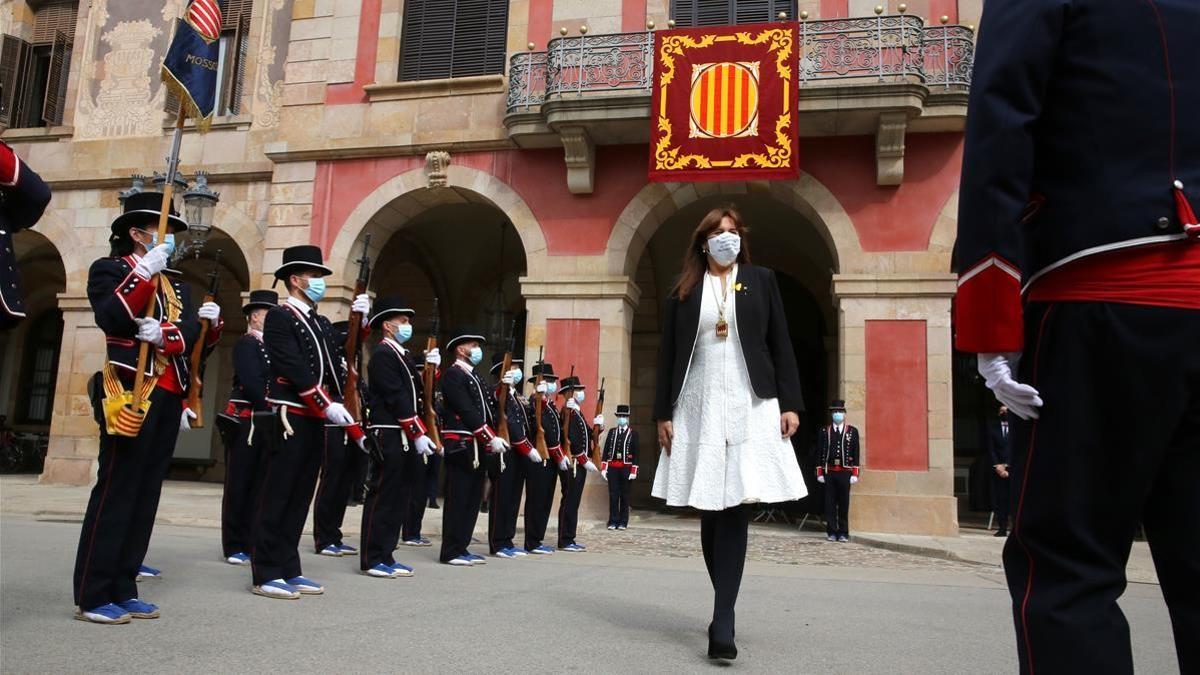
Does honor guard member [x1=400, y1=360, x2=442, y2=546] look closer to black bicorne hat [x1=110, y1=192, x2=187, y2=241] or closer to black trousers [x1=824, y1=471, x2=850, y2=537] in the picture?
black bicorne hat [x1=110, y1=192, x2=187, y2=241]

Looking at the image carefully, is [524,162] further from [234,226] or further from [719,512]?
[719,512]

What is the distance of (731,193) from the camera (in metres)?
15.8

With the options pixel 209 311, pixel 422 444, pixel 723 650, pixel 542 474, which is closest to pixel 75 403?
pixel 542 474

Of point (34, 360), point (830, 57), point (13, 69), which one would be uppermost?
point (13, 69)

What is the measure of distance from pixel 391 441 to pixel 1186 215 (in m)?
6.21

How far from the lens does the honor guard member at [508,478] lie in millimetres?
8891

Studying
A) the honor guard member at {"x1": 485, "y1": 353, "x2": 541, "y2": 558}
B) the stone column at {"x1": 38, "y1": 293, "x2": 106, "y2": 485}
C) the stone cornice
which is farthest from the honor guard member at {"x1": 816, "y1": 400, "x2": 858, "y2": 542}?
the stone column at {"x1": 38, "y1": 293, "x2": 106, "y2": 485}

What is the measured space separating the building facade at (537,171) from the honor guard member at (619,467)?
0.35 metres

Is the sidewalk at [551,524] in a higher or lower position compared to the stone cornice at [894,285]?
lower

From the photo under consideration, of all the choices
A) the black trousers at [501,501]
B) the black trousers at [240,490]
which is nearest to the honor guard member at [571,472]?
the black trousers at [501,501]

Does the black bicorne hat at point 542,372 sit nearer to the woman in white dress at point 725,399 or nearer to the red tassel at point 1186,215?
the woman in white dress at point 725,399

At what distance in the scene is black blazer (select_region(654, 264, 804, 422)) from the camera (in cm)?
451

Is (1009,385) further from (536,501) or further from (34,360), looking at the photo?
(34,360)

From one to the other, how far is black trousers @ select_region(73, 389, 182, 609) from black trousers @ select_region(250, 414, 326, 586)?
777 mm
